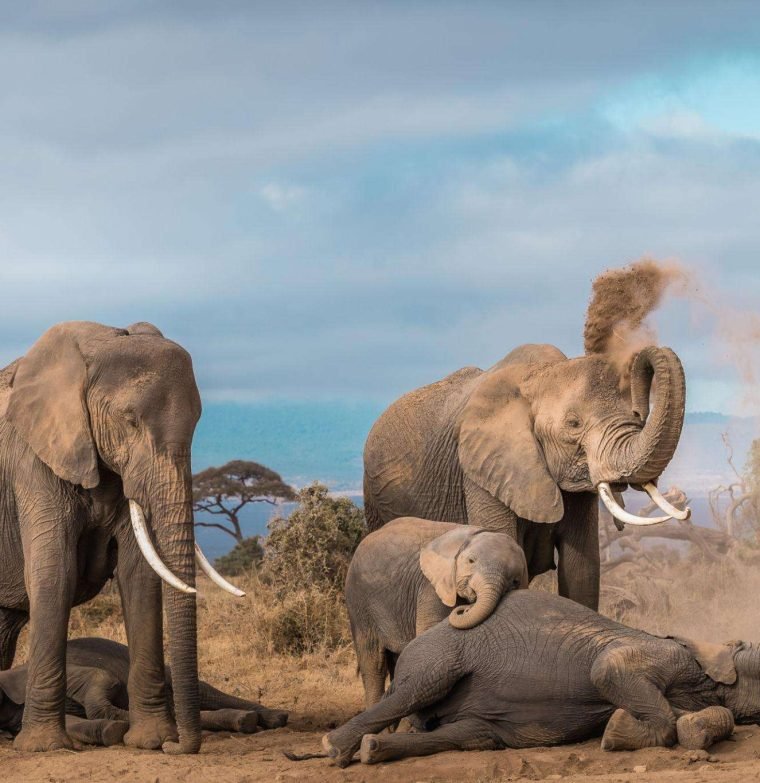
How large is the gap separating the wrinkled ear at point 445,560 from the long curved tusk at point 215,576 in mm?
1078

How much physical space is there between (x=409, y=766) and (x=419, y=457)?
150 inches

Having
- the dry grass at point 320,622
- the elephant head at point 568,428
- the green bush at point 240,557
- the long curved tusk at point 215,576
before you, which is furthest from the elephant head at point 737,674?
the green bush at point 240,557

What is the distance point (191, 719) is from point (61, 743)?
2.69 ft

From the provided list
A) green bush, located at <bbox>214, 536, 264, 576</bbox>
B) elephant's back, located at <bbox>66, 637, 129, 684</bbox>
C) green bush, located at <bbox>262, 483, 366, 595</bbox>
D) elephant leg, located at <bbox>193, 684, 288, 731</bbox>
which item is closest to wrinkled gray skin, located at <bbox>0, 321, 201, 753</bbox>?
elephant's back, located at <bbox>66, 637, 129, 684</bbox>

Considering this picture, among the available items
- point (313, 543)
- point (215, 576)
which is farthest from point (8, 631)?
point (313, 543)

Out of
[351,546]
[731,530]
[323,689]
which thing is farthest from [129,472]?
[731,530]

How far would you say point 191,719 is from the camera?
8.76m

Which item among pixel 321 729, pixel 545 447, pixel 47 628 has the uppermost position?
pixel 545 447

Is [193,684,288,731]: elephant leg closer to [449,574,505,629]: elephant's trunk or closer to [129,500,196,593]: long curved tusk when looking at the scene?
[129,500,196,593]: long curved tusk

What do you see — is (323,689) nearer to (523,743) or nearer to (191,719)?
(191,719)

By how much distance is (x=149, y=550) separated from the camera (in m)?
8.85

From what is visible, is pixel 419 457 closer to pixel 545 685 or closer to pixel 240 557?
pixel 545 685

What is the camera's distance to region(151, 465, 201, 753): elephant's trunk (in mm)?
8750

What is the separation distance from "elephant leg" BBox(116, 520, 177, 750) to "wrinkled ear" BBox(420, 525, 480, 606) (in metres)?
1.67
